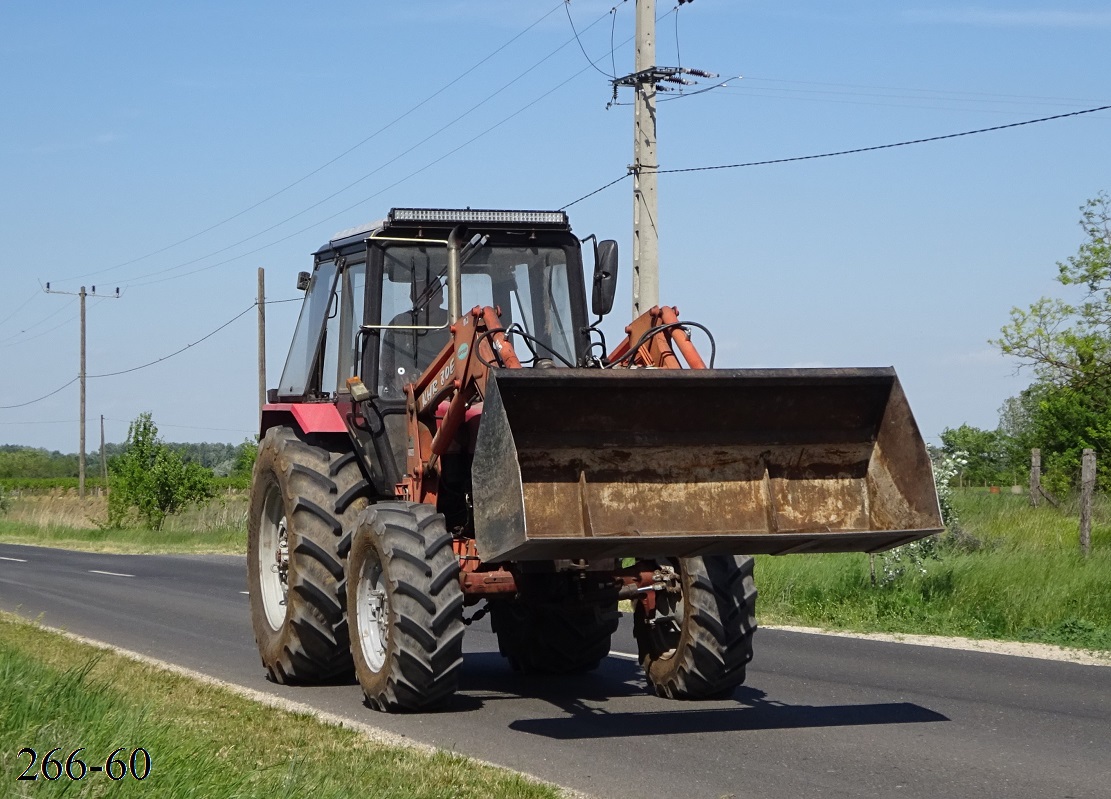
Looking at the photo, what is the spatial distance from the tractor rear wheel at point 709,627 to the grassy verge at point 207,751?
2151 mm

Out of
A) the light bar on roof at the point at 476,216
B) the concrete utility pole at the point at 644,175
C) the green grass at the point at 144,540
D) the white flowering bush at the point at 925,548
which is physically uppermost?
the concrete utility pole at the point at 644,175

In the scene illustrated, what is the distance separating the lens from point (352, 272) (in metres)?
10.4

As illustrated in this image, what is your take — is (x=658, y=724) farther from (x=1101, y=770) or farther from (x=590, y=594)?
(x=1101, y=770)

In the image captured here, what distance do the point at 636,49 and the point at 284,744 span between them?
1451 centimetres

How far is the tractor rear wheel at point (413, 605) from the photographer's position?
838 cm

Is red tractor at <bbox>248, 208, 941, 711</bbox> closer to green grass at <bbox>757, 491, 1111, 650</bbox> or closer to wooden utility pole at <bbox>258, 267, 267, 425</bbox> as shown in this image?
green grass at <bbox>757, 491, 1111, 650</bbox>

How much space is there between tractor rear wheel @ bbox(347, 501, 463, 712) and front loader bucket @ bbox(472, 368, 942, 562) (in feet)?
2.54

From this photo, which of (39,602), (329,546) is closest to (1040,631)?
(329,546)

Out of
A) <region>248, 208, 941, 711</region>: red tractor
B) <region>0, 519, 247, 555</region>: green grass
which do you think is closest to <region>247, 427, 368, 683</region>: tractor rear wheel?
<region>248, 208, 941, 711</region>: red tractor

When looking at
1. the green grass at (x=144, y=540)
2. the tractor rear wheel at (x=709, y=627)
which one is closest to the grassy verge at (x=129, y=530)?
the green grass at (x=144, y=540)

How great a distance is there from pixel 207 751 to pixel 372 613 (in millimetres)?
2724

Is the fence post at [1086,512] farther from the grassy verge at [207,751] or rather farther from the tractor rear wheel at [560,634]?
the grassy verge at [207,751]

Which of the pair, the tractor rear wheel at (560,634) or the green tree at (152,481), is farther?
the green tree at (152,481)

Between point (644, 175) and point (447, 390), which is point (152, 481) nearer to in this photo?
point (644, 175)
